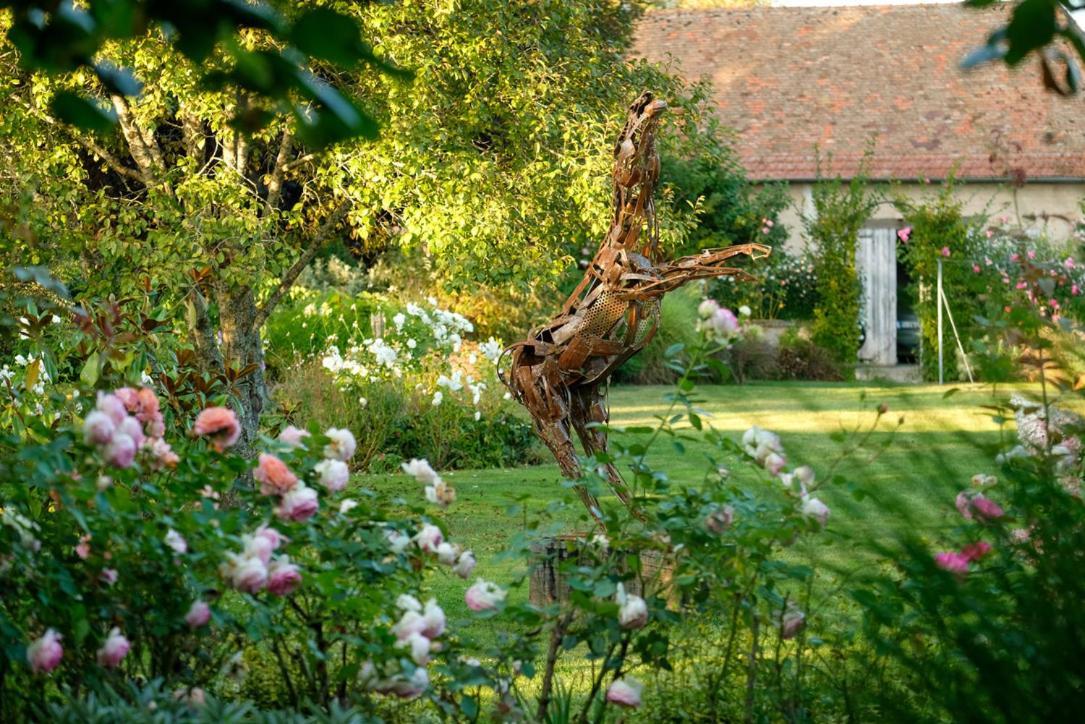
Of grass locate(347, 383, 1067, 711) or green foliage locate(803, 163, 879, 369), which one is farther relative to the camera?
green foliage locate(803, 163, 879, 369)

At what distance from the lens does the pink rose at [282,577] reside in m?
2.69

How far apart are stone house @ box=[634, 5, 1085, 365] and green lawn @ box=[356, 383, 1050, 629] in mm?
5533

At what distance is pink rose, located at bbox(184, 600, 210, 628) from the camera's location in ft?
8.96

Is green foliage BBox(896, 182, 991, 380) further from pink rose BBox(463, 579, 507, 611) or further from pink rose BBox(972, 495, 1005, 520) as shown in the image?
pink rose BBox(463, 579, 507, 611)

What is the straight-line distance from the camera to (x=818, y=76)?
24484 millimetres

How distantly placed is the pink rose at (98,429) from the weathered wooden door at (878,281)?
60.9ft

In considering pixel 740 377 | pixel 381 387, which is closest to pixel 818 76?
pixel 740 377

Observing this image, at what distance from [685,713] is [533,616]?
74 centimetres

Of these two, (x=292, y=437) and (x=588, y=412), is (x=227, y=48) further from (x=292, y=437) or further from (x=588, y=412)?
(x=588, y=412)

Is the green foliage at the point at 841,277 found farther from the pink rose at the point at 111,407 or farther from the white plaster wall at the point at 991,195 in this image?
the pink rose at the point at 111,407

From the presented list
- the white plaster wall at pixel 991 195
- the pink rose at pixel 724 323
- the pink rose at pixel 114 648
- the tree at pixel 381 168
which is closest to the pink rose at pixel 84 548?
the pink rose at pixel 114 648

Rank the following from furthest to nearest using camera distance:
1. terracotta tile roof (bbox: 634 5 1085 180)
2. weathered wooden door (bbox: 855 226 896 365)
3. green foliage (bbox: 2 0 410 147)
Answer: terracotta tile roof (bbox: 634 5 1085 180), weathered wooden door (bbox: 855 226 896 365), green foliage (bbox: 2 0 410 147)

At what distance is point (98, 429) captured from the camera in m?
2.58

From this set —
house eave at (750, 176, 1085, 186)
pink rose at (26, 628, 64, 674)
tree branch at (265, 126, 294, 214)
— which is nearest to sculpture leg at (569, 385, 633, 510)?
pink rose at (26, 628, 64, 674)
